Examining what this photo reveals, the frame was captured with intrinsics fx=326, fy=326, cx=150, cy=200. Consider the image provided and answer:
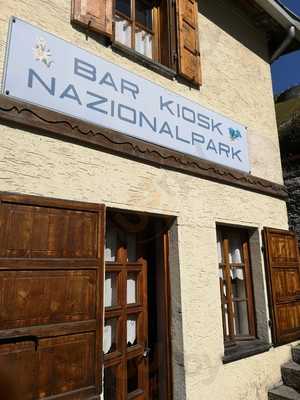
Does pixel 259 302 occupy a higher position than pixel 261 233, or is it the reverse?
pixel 261 233

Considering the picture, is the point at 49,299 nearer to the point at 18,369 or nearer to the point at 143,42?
the point at 18,369

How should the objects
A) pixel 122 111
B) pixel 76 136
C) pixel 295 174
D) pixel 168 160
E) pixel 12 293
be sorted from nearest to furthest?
pixel 12 293 → pixel 76 136 → pixel 122 111 → pixel 168 160 → pixel 295 174

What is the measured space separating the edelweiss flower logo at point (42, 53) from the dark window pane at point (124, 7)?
4.99 feet

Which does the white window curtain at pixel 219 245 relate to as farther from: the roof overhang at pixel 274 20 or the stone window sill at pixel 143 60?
the roof overhang at pixel 274 20

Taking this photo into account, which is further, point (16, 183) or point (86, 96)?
point (86, 96)

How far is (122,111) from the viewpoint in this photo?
341 centimetres

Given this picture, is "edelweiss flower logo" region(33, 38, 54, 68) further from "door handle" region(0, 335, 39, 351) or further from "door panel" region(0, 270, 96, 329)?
"door handle" region(0, 335, 39, 351)

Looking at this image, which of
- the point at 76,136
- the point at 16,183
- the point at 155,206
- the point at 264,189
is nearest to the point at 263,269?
the point at 264,189

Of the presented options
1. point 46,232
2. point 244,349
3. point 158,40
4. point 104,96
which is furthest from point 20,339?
point 158,40

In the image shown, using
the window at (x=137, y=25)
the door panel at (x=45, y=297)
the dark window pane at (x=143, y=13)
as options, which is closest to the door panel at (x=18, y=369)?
the door panel at (x=45, y=297)

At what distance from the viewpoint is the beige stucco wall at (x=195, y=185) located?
108 inches

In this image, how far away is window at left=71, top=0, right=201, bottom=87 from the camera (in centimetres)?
396

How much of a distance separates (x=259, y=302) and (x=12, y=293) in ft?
11.0

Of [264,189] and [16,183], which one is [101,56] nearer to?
[16,183]
